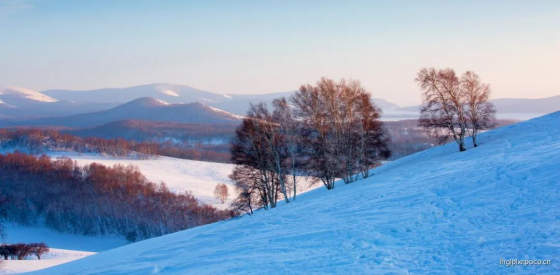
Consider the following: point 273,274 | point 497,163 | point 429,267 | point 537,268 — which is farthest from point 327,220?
point 497,163

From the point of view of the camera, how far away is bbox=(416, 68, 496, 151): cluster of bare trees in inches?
1197

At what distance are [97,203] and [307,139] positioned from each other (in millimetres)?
72337

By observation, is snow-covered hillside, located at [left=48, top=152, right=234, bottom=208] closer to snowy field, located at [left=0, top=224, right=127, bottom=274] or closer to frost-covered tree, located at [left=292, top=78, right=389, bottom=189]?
snowy field, located at [left=0, top=224, right=127, bottom=274]

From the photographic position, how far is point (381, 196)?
17.2 metres

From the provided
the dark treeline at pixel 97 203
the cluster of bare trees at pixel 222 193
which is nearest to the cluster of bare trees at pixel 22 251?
the dark treeline at pixel 97 203

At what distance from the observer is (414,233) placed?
10805 millimetres

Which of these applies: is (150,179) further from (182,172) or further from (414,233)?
(414,233)

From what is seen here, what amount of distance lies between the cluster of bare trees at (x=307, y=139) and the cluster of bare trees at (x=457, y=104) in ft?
17.2

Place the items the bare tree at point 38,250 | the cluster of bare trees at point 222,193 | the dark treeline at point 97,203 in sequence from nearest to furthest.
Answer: the bare tree at point 38,250 < the dark treeline at point 97,203 < the cluster of bare trees at point 222,193

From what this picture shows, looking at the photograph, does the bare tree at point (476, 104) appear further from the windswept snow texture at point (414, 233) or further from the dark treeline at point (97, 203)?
the dark treeline at point (97, 203)

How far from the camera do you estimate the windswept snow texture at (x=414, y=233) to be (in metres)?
8.65

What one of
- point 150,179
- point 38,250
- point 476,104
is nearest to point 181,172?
point 150,179

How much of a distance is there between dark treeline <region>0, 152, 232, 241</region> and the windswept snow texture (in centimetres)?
5760

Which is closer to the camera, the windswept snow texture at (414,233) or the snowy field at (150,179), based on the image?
the windswept snow texture at (414,233)
